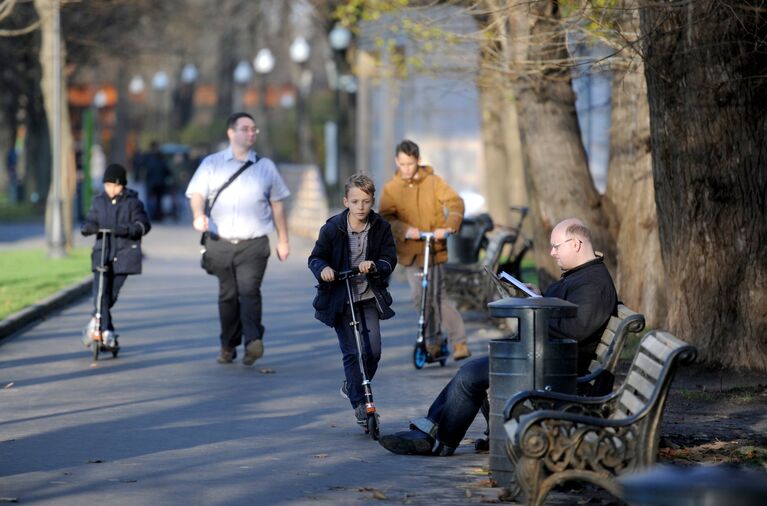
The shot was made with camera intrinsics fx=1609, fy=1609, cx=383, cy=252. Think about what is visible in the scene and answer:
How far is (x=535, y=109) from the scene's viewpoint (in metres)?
15.8

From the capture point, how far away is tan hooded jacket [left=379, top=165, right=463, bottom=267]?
13.0m

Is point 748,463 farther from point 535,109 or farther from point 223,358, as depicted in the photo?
point 535,109

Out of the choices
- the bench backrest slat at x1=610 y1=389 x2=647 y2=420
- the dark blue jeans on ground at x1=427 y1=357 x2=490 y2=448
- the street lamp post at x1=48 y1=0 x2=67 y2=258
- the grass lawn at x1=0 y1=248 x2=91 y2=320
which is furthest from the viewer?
the street lamp post at x1=48 y1=0 x2=67 y2=258

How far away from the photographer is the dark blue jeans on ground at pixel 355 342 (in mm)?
9789

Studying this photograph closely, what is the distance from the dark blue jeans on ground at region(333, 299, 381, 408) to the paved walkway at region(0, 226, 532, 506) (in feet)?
1.04

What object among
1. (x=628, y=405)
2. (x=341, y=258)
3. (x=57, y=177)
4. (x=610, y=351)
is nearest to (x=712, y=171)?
(x=341, y=258)

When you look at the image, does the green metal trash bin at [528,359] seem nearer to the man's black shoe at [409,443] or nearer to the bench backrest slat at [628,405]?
the bench backrest slat at [628,405]

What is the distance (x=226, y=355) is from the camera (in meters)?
13.2

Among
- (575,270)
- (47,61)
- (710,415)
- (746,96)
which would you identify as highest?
(47,61)

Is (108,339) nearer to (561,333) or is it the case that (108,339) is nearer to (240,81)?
(561,333)

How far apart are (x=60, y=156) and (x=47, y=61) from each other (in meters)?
1.57

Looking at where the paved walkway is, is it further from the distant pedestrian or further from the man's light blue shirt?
the distant pedestrian

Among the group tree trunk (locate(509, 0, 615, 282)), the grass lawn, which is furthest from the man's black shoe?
the grass lawn

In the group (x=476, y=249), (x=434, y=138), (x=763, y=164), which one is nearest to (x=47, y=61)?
(x=434, y=138)
